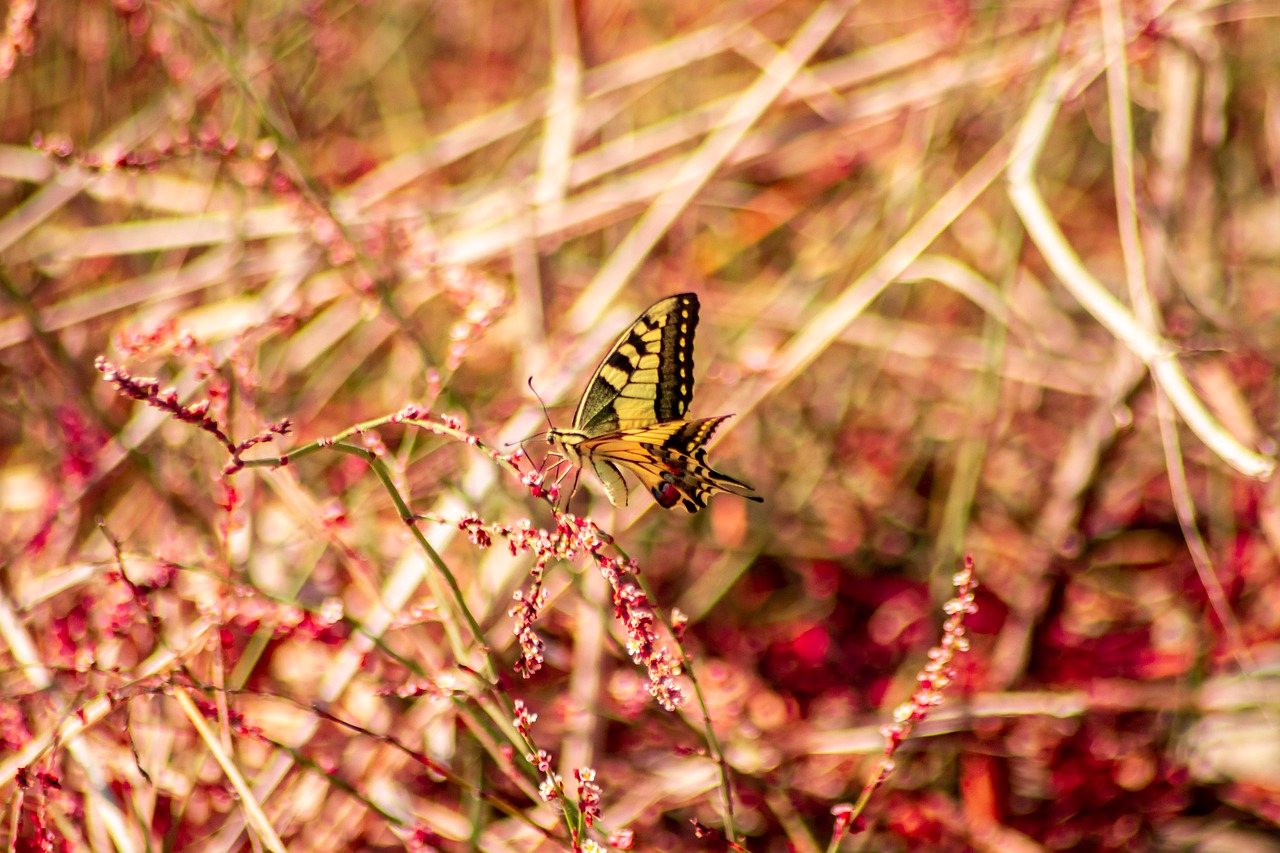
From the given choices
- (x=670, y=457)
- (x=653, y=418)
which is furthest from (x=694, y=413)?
(x=670, y=457)

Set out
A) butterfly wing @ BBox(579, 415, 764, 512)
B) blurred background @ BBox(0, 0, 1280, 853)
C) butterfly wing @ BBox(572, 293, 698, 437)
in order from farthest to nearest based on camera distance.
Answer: blurred background @ BBox(0, 0, 1280, 853), butterfly wing @ BBox(572, 293, 698, 437), butterfly wing @ BBox(579, 415, 764, 512)

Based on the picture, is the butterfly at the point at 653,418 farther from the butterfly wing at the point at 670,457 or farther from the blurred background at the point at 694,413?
the blurred background at the point at 694,413

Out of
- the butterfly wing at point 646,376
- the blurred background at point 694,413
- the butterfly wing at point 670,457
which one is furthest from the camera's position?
the blurred background at point 694,413

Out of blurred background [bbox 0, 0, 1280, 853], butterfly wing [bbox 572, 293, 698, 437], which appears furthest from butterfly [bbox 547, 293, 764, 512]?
blurred background [bbox 0, 0, 1280, 853]

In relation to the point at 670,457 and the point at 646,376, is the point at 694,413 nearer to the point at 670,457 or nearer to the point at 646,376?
the point at 646,376

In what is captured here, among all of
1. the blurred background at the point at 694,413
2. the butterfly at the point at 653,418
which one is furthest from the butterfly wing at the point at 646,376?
the blurred background at the point at 694,413

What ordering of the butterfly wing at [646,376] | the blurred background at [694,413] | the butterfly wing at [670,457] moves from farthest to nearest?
the blurred background at [694,413] → the butterfly wing at [646,376] → the butterfly wing at [670,457]

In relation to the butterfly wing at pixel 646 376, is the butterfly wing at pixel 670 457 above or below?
below

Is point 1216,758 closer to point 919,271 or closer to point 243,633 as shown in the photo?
point 919,271

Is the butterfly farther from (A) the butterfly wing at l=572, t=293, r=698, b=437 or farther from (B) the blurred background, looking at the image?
(B) the blurred background
